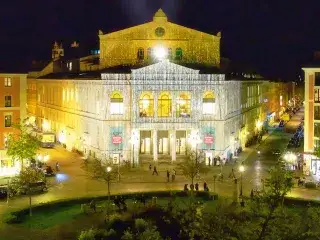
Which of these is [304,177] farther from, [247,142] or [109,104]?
[247,142]

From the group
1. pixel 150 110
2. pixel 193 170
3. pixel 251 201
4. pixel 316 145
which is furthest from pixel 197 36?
pixel 251 201

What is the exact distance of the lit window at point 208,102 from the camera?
74.8 metres

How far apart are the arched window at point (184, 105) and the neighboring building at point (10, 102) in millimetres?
18588

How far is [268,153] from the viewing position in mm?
83625

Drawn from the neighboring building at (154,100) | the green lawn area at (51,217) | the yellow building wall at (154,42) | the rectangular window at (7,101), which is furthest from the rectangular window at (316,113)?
the rectangular window at (7,101)

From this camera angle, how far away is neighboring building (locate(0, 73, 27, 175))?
213 feet

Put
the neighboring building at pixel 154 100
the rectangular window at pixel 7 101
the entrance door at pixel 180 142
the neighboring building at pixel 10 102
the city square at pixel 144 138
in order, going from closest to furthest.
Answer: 1. the city square at pixel 144 138
2. the neighboring building at pixel 10 102
3. the rectangular window at pixel 7 101
4. the neighboring building at pixel 154 100
5. the entrance door at pixel 180 142

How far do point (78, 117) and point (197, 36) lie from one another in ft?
65.4

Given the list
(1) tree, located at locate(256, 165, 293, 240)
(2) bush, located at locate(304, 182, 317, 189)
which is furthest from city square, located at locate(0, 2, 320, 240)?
(1) tree, located at locate(256, 165, 293, 240)

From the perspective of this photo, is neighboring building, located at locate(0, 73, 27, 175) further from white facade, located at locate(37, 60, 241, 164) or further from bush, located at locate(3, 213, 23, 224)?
bush, located at locate(3, 213, 23, 224)

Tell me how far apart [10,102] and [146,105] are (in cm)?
1694

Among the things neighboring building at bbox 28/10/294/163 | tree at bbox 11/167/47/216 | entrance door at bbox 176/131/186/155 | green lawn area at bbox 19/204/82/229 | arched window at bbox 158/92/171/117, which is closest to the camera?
green lawn area at bbox 19/204/82/229

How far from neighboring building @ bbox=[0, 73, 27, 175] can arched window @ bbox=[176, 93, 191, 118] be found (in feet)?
61.0

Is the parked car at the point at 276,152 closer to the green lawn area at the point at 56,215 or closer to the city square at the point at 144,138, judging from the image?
the city square at the point at 144,138
